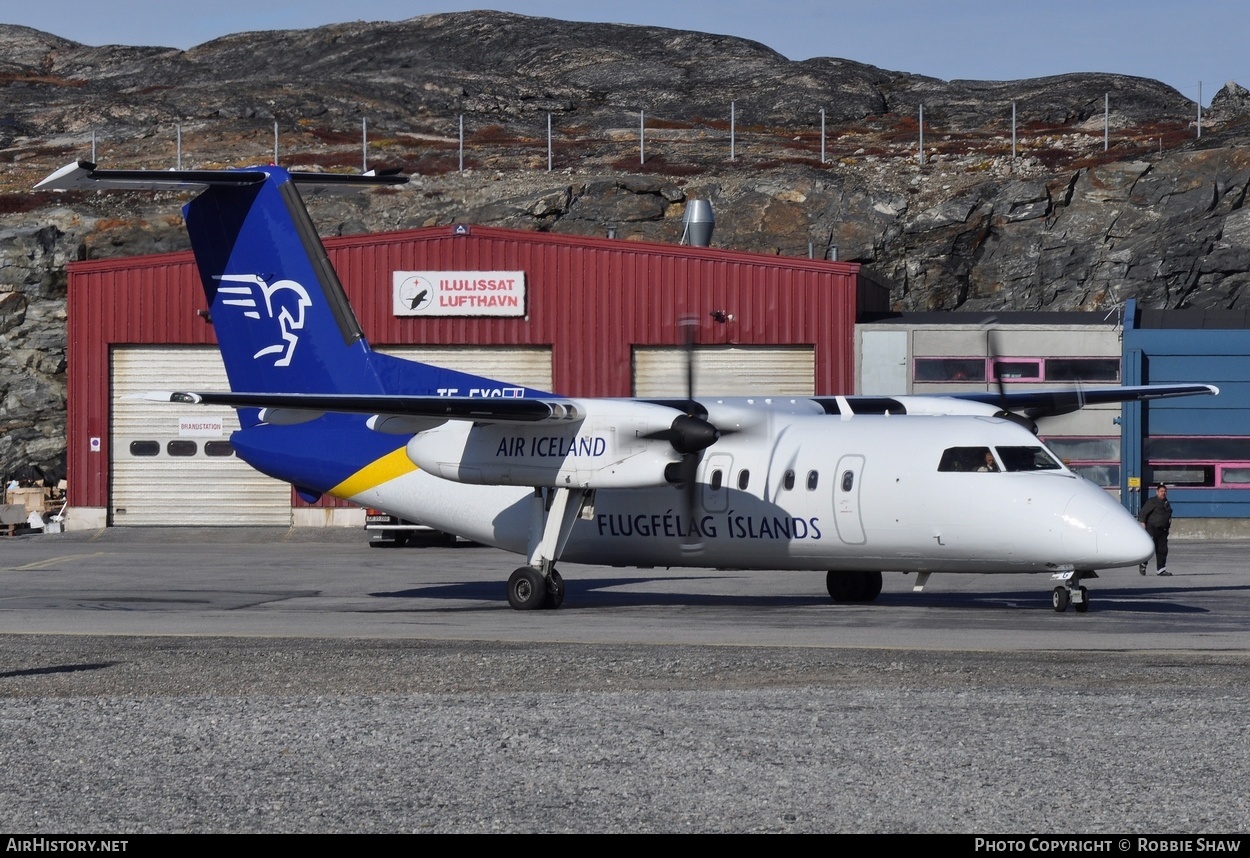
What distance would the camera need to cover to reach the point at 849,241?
62750mm

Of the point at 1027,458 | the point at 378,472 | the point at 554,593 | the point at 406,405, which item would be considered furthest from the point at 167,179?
the point at 1027,458

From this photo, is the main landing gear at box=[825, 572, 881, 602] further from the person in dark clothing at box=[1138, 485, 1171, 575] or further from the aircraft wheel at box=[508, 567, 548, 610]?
the person in dark clothing at box=[1138, 485, 1171, 575]

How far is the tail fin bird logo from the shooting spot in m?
23.8

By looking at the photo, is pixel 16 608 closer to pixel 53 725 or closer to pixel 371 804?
pixel 53 725

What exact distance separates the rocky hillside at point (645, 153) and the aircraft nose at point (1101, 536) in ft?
110

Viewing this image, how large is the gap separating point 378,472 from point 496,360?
67.6 ft

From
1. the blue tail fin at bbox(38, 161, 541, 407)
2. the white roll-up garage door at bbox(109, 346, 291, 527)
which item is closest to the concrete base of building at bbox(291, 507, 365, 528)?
the white roll-up garage door at bbox(109, 346, 291, 527)

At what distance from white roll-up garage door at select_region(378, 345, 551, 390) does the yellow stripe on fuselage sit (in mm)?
20308

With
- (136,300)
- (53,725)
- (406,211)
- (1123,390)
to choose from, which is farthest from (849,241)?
(53,725)

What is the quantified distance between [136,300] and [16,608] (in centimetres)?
2412

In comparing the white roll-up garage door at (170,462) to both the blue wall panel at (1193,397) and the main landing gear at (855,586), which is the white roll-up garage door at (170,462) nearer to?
the blue wall panel at (1193,397)

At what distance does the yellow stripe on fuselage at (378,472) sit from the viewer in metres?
23.5

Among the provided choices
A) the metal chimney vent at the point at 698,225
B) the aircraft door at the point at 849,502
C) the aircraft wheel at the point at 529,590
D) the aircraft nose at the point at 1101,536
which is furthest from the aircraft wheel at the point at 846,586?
the metal chimney vent at the point at 698,225

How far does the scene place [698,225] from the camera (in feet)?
153
